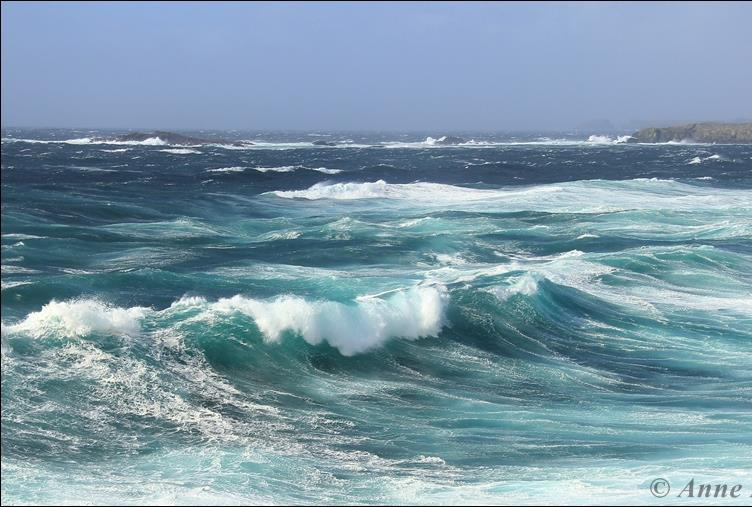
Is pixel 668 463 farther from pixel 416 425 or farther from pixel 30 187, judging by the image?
pixel 30 187

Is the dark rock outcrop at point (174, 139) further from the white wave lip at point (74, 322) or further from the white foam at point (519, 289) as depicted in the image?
the white wave lip at point (74, 322)

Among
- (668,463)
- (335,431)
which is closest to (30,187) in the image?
(335,431)

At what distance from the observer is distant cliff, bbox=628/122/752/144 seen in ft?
419

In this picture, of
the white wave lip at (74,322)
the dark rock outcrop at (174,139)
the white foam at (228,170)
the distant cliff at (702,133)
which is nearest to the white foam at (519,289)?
the white wave lip at (74,322)

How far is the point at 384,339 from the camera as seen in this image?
52.7 feet

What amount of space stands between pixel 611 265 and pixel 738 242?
6.80m

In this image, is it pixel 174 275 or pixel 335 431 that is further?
pixel 174 275

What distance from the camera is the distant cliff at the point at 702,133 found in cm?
12762

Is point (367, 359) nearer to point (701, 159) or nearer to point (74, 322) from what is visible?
point (74, 322)

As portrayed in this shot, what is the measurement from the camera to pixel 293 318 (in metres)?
16.1

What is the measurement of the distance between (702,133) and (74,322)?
13165cm

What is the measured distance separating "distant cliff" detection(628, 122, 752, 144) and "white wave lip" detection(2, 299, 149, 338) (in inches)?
4919

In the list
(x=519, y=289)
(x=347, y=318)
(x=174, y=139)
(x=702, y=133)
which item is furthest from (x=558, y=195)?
(x=702, y=133)

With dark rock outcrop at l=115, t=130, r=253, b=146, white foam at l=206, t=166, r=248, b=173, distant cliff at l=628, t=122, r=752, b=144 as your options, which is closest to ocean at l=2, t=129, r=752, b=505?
white foam at l=206, t=166, r=248, b=173
